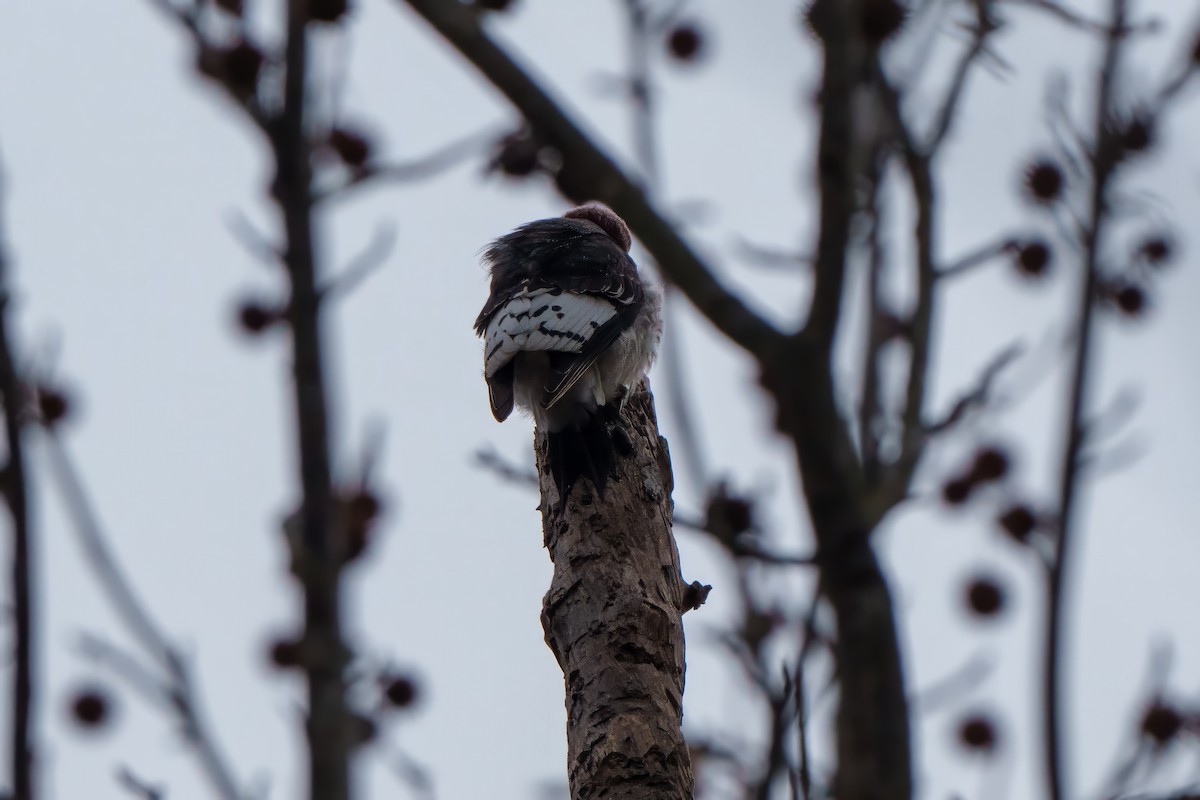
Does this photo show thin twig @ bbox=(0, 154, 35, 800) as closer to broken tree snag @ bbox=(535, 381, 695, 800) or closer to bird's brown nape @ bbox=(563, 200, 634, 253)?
broken tree snag @ bbox=(535, 381, 695, 800)

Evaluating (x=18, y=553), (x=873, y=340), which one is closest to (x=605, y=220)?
(x=873, y=340)

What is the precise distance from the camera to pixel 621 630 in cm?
340

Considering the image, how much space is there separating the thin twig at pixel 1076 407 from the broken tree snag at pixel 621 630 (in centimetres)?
96

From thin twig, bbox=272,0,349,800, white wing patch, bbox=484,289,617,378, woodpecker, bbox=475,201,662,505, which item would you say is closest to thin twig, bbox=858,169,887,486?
woodpecker, bbox=475,201,662,505

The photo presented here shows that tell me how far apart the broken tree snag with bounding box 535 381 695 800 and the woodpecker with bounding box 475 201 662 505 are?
11cm

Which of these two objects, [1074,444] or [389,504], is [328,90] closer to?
[389,504]

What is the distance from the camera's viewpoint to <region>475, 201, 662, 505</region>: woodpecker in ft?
13.4

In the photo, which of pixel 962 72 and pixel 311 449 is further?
pixel 962 72

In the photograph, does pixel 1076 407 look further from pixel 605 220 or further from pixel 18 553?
pixel 605 220

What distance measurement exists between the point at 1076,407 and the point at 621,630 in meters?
1.36

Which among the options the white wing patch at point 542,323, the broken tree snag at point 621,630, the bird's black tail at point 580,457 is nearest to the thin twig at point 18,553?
the broken tree snag at point 621,630

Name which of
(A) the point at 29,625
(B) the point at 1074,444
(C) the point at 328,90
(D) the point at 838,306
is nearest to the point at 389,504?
(C) the point at 328,90

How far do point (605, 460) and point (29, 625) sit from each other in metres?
1.53

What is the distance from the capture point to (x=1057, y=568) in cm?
372
